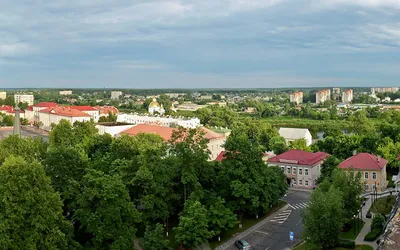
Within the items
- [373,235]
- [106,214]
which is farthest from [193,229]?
[373,235]

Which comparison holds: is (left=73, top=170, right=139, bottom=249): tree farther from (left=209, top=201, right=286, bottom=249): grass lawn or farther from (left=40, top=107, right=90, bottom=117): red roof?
(left=40, top=107, right=90, bottom=117): red roof

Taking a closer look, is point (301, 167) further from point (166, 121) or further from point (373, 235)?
point (166, 121)

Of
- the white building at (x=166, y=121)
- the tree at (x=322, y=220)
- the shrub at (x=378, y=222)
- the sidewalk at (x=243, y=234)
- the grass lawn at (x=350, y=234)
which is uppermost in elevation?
the white building at (x=166, y=121)

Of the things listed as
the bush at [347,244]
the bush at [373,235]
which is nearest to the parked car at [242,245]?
the bush at [347,244]

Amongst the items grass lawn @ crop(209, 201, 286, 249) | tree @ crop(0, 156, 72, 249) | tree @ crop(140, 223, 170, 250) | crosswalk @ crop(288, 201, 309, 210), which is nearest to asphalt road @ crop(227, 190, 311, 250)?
crosswalk @ crop(288, 201, 309, 210)

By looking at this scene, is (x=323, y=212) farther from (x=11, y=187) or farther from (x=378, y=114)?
(x=378, y=114)

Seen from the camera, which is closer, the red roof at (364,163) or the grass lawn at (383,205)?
the grass lawn at (383,205)

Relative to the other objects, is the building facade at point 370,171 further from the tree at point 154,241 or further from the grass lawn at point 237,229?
the tree at point 154,241
